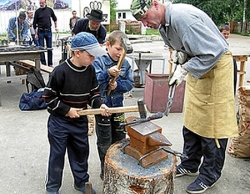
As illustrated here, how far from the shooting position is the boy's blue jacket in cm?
257

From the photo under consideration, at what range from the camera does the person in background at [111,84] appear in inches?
98.3

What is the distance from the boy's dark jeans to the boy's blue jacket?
0.13 m

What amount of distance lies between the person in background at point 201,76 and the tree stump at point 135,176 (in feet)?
1.97

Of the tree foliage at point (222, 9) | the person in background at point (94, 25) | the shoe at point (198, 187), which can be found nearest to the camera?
the shoe at point (198, 187)

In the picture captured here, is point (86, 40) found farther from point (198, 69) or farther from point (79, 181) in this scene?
point (79, 181)

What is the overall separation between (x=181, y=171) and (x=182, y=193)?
0.95ft

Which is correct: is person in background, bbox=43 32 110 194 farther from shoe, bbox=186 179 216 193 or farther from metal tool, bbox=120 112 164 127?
shoe, bbox=186 179 216 193

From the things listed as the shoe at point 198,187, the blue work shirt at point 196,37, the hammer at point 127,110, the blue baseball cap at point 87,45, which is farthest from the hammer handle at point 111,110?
the shoe at point 198,187

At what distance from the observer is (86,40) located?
2.24 meters

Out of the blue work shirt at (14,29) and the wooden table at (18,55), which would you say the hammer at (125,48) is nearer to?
the wooden table at (18,55)

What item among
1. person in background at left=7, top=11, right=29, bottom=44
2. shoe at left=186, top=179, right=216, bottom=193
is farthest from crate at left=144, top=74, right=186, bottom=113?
person in background at left=7, top=11, right=29, bottom=44

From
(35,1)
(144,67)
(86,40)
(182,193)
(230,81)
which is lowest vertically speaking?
(182,193)

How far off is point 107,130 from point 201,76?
0.90 m

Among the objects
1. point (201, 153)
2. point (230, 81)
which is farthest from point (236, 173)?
point (230, 81)
